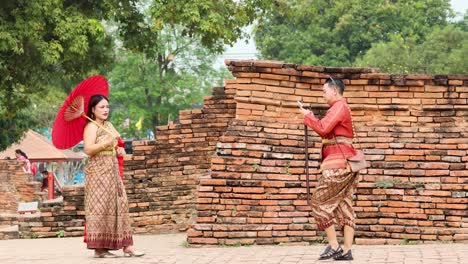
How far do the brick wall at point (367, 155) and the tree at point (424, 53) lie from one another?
35.1 metres

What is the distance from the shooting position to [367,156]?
1118cm

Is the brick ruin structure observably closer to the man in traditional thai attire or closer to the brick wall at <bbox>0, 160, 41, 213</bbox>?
the man in traditional thai attire

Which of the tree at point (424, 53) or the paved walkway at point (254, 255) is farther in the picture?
the tree at point (424, 53)

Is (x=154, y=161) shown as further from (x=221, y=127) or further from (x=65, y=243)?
(x=65, y=243)

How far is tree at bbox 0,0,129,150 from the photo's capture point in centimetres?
1838

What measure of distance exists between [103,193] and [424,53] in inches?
1562

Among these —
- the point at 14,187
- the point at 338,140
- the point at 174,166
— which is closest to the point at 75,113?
the point at 338,140

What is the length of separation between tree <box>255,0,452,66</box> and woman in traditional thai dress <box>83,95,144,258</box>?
141 feet

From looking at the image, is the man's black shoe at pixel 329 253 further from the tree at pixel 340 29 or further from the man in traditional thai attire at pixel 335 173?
the tree at pixel 340 29

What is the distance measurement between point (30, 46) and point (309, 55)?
35528mm

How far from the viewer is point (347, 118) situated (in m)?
9.27

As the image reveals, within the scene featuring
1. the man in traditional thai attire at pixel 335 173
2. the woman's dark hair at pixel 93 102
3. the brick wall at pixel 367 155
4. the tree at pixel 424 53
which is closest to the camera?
the man in traditional thai attire at pixel 335 173

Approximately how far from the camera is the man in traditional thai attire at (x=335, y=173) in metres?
9.19

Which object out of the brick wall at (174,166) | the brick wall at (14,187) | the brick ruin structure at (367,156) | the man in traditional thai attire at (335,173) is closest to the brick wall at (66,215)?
the brick wall at (174,166)
